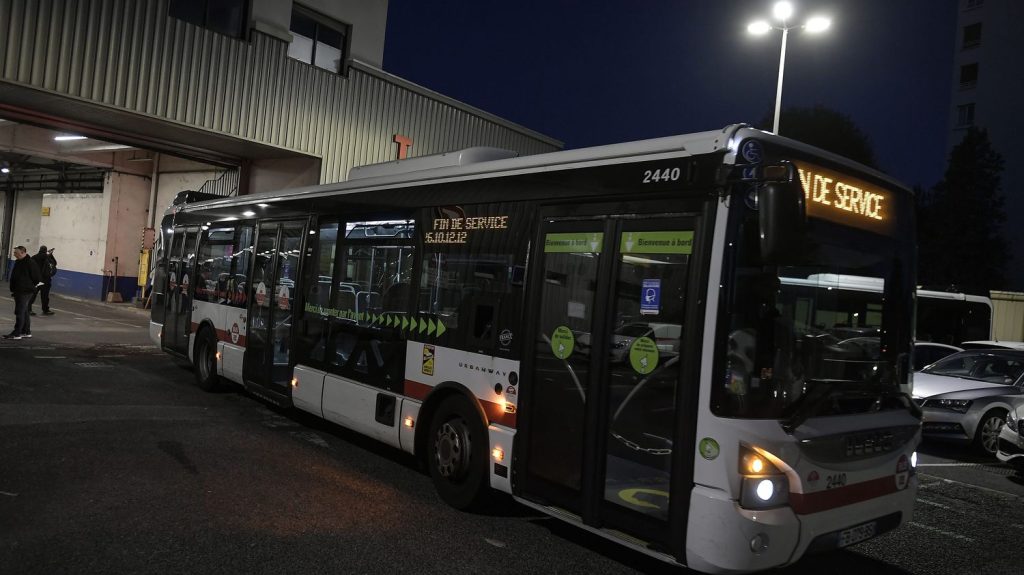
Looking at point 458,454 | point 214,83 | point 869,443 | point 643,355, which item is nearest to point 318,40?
point 214,83

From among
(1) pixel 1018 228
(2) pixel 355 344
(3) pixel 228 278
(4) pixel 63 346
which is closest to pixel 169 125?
(4) pixel 63 346

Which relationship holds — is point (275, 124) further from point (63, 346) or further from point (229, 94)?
point (63, 346)

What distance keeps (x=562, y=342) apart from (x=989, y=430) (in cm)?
840

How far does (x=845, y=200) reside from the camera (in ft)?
15.5

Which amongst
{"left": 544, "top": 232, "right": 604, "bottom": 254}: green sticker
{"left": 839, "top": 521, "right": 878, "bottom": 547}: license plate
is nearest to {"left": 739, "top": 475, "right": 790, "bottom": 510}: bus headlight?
{"left": 839, "top": 521, "right": 878, "bottom": 547}: license plate

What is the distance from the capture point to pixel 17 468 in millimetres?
6188

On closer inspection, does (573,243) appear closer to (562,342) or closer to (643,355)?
(562,342)

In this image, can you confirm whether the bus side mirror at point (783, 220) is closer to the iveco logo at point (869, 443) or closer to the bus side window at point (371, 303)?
the iveco logo at point (869, 443)

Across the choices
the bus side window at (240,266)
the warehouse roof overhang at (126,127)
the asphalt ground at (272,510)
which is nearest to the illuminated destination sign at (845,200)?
the asphalt ground at (272,510)

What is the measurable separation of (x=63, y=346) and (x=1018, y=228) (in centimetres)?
5002

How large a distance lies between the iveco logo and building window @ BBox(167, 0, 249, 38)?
1634 cm

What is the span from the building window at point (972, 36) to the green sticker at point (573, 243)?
53478 mm

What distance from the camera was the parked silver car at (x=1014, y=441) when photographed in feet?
28.2

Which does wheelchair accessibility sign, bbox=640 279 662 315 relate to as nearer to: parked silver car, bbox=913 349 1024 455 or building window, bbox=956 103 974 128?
parked silver car, bbox=913 349 1024 455
